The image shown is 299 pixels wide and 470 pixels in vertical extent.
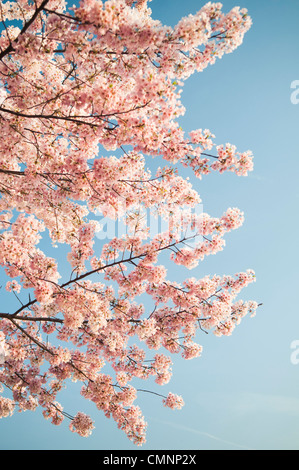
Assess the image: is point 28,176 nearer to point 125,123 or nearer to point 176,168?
point 125,123

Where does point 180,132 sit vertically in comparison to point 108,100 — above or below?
above

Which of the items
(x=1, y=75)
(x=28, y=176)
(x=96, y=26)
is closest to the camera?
(x=96, y=26)

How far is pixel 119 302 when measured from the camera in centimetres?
834

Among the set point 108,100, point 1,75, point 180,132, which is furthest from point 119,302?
point 1,75

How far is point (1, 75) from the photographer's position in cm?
609

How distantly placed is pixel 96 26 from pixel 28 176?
3.28m

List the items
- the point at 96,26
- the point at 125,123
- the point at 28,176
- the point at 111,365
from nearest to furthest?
the point at 96,26 → the point at 125,123 → the point at 28,176 → the point at 111,365

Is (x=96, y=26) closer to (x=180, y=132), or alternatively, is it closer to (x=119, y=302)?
(x=180, y=132)

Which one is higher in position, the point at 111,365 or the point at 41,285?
the point at 41,285

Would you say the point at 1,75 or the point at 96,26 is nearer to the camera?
the point at 96,26

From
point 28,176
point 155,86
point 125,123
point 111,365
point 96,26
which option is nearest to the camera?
point 96,26
